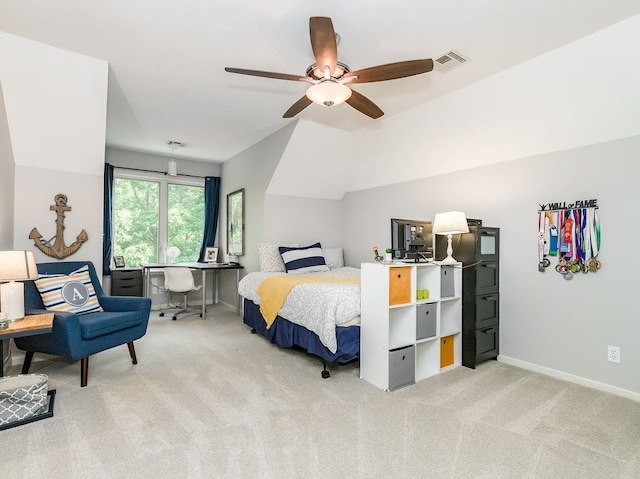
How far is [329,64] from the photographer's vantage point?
222cm

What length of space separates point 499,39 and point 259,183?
3.49 meters

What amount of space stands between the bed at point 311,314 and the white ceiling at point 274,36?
6.47 ft

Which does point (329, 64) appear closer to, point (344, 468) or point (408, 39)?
point (408, 39)

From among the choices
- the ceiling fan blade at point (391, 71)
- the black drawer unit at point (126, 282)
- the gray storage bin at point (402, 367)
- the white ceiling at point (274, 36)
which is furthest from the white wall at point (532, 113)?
the black drawer unit at point (126, 282)

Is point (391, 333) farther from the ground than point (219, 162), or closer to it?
closer to it

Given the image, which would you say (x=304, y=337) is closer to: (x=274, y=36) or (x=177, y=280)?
(x=274, y=36)

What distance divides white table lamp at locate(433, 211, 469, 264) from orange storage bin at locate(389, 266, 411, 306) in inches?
21.9

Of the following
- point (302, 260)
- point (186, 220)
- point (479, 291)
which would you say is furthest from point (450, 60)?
point (186, 220)

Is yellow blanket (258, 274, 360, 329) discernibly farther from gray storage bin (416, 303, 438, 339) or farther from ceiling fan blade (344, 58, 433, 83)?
ceiling fan blade (344, 58, 433, 83)

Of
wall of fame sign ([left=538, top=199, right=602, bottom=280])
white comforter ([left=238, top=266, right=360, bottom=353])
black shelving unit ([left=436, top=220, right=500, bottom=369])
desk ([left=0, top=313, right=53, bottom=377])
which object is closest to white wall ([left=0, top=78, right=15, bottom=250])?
desk ([left=0, top=313, right=53, bottom=377])

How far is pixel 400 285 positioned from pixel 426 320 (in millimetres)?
446

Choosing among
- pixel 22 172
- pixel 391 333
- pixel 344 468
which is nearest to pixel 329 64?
pixel 391 333

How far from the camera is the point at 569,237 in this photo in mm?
2824

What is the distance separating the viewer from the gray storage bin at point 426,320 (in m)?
2.82
